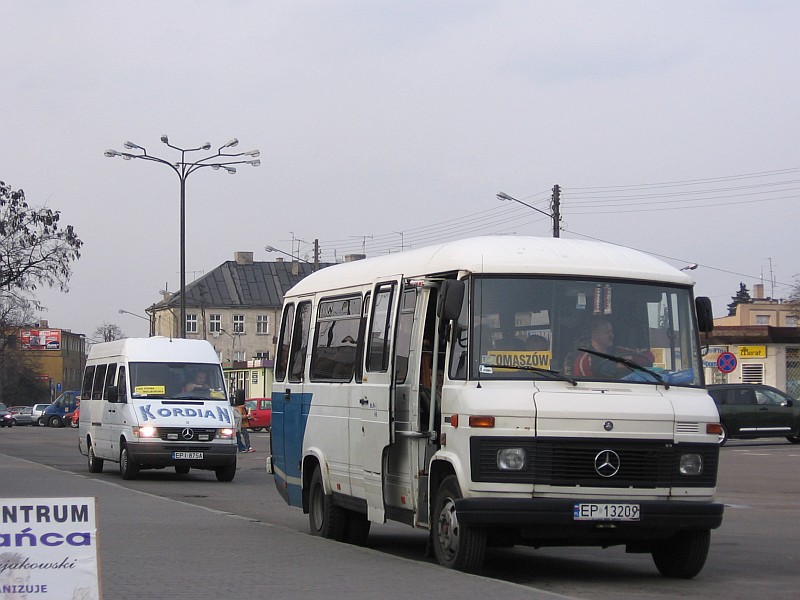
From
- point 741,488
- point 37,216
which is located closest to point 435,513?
point 741,488

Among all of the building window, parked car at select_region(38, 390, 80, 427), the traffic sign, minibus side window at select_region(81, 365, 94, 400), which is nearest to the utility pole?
the traffic sign

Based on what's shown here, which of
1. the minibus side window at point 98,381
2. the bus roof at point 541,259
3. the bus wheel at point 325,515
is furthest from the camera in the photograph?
the minibus side window at point 98,381

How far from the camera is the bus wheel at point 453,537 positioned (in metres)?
10.7

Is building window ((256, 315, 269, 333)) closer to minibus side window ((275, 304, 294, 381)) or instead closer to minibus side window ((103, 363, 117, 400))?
minibus side window ((103, 363, 117, 400))

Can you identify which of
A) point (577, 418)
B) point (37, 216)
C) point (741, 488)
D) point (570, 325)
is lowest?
point (741, 488)

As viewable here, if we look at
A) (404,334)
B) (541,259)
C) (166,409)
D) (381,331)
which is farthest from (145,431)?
(541,259)

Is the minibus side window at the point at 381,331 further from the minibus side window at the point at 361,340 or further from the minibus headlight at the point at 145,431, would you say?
the minibus headlight at the point at 145,431

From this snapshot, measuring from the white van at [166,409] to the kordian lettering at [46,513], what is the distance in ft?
57.8

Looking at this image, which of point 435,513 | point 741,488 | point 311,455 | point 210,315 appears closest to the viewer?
point 435,513

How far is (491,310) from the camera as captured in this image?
36.2ft

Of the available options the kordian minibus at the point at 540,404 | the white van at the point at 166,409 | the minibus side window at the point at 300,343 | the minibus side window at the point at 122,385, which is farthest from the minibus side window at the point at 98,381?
the kordian minibus at the point at 540,404

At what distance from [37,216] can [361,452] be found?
48420 millimetres

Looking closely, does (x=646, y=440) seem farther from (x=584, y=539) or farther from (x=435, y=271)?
(x=435, y=271)

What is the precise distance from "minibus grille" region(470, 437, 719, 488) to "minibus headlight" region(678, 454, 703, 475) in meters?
0.19
